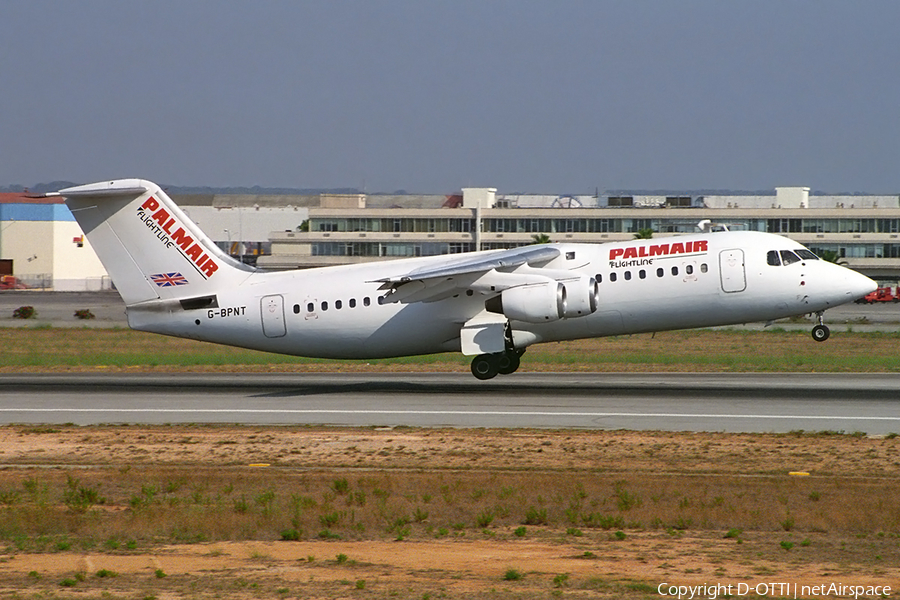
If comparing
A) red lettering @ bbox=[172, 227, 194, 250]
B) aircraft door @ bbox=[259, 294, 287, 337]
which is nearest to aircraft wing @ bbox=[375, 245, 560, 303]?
aircraft door @ bbox=[259, 294, 287, 337]

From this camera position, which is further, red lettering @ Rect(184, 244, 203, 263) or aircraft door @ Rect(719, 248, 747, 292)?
red lettering @ Rect(184, 244, 203, 263)

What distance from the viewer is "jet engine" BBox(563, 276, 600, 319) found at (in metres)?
28.0

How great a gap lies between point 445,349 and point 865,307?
6576 cm

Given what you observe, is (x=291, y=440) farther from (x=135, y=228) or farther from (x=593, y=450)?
(x=135, y=228)

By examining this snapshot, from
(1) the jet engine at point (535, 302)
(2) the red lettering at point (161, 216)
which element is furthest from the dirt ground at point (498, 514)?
(2) the red lettering at point (161, 216)

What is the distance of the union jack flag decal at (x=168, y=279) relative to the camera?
30953 mm

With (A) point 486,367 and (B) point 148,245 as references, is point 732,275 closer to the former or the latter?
(A) point 486,367

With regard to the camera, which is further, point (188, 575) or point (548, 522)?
point (548, 522)

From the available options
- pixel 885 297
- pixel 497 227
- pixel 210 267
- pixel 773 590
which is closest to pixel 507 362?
pixel 210 267

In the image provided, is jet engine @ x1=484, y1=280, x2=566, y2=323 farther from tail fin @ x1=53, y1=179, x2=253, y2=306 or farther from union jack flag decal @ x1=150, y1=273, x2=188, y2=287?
union jack flag decal @ x1=150, y1=273, x2=188, y2=287

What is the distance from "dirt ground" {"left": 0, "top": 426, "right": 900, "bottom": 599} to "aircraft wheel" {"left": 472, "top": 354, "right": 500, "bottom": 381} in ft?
26.0

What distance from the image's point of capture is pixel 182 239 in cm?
3102

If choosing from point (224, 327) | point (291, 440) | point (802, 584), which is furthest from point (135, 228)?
point (802, 584)

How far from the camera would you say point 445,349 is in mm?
30359
